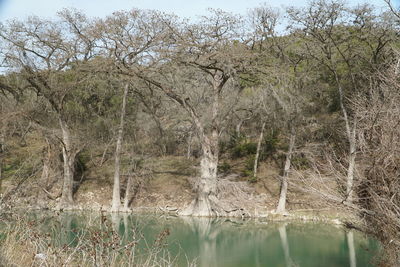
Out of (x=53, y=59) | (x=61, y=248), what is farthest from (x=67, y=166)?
(x=61, y=248)

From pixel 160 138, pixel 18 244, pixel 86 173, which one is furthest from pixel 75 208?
pixel 18 244

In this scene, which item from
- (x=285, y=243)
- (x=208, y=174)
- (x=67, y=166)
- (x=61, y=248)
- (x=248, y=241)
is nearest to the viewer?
(x=61, y=248)

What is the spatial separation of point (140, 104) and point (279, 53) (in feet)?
29.6

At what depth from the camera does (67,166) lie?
23438 mm

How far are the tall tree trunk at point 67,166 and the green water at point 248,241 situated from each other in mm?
4158

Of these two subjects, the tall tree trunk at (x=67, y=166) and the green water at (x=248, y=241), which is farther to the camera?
the tall tree trunk at (x=67, y=166)

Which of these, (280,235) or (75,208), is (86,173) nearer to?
(75,208)

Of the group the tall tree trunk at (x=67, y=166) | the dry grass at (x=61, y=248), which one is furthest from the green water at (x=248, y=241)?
the tall tree trunk at (x=67, y=166)

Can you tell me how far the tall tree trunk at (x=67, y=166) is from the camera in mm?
23047

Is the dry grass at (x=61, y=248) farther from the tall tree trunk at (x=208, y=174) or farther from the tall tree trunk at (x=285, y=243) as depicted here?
the tall tree trunk at (x=208, y=174)

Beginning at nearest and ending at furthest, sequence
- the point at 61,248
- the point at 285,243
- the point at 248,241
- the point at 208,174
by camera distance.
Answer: the point at 61,248 → the point at 285,243 → the point at 248,241 → the point at 208,174

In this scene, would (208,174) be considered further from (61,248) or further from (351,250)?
(61,248)

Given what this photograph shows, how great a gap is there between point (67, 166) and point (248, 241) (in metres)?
12.0

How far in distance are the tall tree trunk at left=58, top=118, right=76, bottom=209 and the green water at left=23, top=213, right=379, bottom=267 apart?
4158mm
